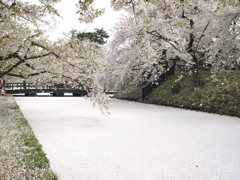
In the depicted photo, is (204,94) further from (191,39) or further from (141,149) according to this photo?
(141,149)

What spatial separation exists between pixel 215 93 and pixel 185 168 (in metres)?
8.28

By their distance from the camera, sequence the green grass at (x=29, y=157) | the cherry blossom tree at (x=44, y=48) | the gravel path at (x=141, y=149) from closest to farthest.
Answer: the green grass at (x=29, y=157) → the gravel path at (x=141, y=149) → the cherry blossom tree at (x=44, y=48)

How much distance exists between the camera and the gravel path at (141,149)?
11.0 ft

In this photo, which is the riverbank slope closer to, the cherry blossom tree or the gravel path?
the gravel path

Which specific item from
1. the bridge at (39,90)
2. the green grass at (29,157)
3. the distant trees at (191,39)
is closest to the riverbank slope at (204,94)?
the distant trees at (191,39)

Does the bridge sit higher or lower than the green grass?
higher

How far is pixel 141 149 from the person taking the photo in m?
4.54

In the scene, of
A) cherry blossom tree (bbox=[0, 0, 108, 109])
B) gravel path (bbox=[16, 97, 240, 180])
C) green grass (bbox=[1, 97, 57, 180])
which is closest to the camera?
green grass (bbox=[1, 97, 57, 180])

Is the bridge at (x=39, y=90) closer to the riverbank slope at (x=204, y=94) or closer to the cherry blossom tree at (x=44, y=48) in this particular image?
the riverbank slope at (x=204, y=94)

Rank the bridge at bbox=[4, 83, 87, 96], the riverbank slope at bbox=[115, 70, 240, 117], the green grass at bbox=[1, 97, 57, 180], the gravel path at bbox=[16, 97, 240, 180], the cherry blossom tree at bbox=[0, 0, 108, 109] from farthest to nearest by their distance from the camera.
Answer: the bridge at bbox=[4, 83, 87, 96]
the riverbank slope at bbox=[115, 70, 240, 117]
the cherry blossom tree at bbox=[0, 0, 108, 109]
the gravel path at bbox=[16, 97, 240, 180]
the green grass at bbox=[1, 97, 57, 180]

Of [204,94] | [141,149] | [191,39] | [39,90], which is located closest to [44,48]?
[141,149]

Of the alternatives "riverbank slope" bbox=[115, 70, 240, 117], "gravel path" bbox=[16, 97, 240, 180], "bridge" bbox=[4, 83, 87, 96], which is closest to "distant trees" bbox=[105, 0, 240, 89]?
"riverbank slope" bbox=[115, 70, 240, 117]

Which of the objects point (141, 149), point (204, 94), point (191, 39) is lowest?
point (141, 149)

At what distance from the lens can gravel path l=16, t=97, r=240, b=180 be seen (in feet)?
11.0
